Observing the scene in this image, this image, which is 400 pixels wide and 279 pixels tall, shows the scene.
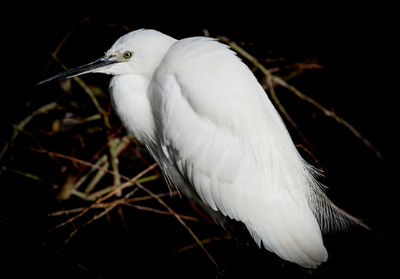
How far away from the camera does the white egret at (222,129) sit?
3.31 feet

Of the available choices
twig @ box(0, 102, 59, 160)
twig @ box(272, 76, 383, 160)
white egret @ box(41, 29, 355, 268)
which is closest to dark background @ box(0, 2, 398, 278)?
twig @ box(0, 102, 59, 160)

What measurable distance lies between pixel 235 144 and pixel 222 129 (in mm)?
59

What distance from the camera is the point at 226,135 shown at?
1.02 meters

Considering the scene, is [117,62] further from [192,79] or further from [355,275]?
[355,275]

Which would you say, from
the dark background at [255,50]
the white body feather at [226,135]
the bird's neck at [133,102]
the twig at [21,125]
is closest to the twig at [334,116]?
the white body feather at [226,135]

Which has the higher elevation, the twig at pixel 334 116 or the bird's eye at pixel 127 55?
the bird's eye at pixel 127 55

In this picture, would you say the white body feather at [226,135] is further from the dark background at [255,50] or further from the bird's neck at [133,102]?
the dark background at [255,50]

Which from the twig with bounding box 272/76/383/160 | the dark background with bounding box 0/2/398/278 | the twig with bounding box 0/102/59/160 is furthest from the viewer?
the dark background with bounding box 0/2/398/278

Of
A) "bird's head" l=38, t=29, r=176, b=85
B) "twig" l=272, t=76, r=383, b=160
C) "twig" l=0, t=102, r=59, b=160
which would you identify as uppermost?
"bird's head" l=38, t=29, r=176, b=85

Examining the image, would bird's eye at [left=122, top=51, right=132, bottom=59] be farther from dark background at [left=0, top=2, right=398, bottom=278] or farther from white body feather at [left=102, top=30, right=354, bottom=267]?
dark background at [left=0, top=2, right=398, bottom=278]

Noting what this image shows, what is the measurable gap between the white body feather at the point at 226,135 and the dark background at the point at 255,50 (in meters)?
0.49

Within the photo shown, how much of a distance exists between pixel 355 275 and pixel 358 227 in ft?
1.02

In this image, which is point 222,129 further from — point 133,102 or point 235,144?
point 133,102

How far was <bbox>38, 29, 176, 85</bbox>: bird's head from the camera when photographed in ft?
3.34
